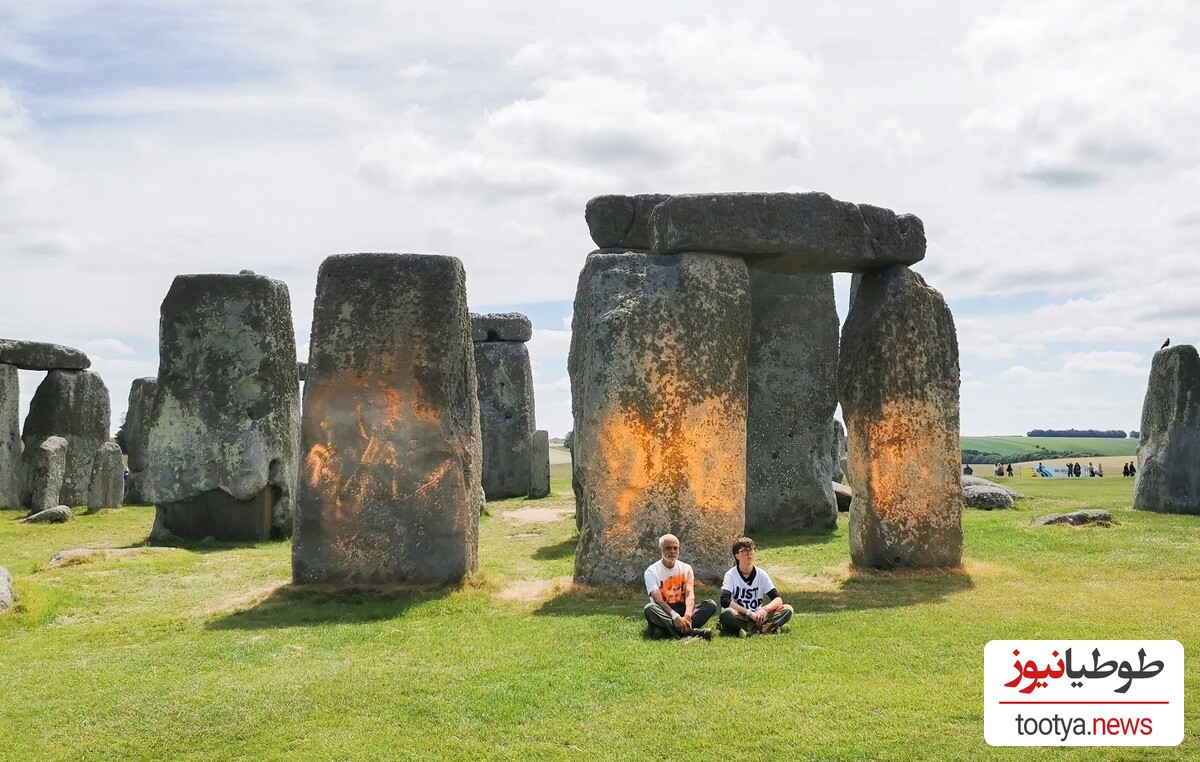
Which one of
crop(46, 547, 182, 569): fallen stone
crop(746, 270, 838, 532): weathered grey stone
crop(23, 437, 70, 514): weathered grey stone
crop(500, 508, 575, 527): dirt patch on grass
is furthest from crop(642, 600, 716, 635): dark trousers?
crop(23, 437, 70, 514): weathered grey stone

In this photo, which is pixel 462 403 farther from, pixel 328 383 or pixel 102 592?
pixel 102 592

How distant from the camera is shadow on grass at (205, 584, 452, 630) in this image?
32.4 feet

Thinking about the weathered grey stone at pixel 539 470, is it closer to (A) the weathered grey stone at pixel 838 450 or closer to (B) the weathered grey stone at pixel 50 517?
(A) the weathered grey stone at pixel 838 450

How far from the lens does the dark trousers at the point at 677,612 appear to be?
338 inches

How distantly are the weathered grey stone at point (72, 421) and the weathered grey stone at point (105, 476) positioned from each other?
264cm

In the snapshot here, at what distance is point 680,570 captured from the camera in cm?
887

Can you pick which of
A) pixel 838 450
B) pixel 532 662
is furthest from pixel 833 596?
pixel 838 450

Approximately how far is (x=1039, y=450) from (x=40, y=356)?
66117 mm

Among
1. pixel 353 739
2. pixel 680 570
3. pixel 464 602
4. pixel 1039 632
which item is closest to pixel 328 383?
pixel 464 602

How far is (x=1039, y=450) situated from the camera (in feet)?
251

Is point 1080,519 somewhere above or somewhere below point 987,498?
below

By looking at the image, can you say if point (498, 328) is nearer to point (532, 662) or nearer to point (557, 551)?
point (557, 551)

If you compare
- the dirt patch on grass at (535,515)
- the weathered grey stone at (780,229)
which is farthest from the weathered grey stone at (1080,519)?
the dirt patch on grass at (535,515)

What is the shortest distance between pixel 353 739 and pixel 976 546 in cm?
967
